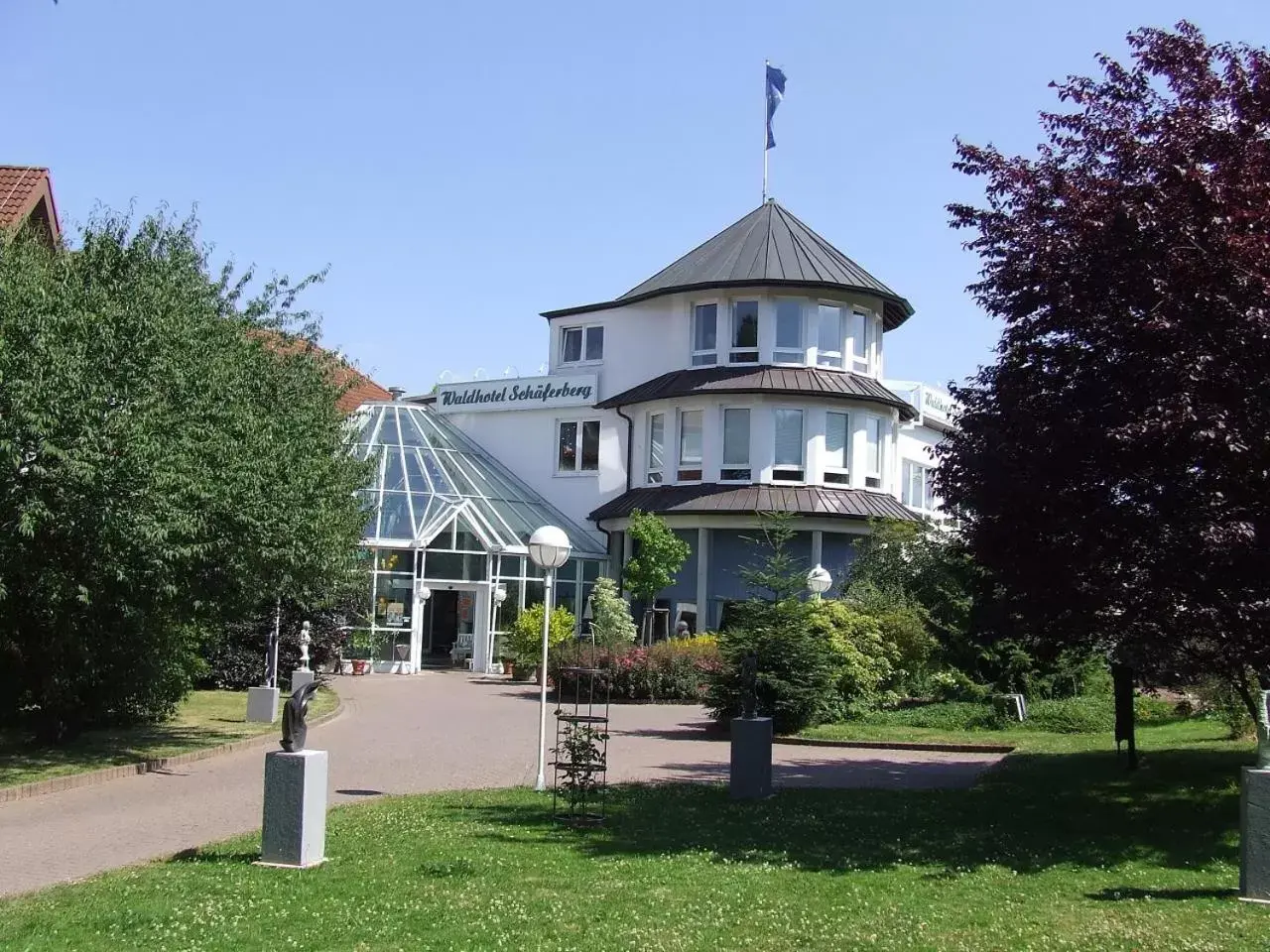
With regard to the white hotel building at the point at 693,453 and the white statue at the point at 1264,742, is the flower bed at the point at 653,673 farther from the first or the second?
the white statue at the point at 1264,742

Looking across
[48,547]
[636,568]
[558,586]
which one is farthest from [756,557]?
[48,547]

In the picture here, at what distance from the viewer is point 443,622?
37844mm

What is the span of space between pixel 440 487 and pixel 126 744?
67.2ft

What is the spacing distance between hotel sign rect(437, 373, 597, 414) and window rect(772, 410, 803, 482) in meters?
6.85

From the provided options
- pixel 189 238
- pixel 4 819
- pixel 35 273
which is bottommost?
pixel 4 819

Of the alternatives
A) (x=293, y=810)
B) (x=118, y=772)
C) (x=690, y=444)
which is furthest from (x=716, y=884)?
(x=690, y=444)

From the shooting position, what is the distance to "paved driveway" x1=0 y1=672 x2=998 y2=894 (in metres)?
11.7

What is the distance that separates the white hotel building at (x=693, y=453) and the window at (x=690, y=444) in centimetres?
4

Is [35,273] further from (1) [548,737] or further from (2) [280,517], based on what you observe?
(1) [548,737]

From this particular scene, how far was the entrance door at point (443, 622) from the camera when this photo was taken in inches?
1476

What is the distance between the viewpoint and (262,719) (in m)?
21.5

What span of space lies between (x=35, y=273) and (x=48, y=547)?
129 inches

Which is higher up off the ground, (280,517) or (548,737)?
(280,517)

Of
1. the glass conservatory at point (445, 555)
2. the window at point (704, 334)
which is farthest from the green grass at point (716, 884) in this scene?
the window at point (704, 334)
